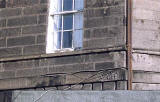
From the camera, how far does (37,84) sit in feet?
44.6

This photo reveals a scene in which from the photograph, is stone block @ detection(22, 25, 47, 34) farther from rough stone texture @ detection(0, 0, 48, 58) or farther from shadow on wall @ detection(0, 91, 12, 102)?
shadow on wall @ detection(0, 91, 12, 102)

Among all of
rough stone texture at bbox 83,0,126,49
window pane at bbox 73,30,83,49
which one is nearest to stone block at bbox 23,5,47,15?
window pane at bbox 73,30,83,49

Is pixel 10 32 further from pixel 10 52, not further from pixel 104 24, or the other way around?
pixel 104 24

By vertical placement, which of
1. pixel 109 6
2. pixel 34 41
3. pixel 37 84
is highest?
pixel 109 6

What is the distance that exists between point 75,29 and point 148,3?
212 cm

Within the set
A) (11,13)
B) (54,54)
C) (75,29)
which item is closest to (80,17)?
(75,29)

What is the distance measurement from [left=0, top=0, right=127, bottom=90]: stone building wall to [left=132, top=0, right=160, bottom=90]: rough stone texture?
31 centimetres

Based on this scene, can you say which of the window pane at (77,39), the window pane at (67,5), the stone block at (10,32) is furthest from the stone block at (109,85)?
the stone block at (10,32)

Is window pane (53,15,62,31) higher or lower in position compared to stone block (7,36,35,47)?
higher

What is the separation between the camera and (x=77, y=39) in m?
13.7

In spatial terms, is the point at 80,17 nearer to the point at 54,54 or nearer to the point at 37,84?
the point at 54,54

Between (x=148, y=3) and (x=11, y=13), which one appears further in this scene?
(x=11, y=13)

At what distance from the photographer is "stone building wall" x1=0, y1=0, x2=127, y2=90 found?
1288 cm

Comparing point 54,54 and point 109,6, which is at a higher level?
point 109,6
